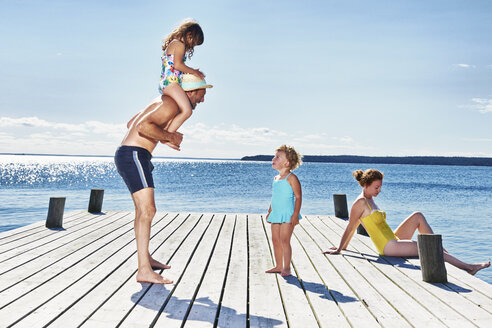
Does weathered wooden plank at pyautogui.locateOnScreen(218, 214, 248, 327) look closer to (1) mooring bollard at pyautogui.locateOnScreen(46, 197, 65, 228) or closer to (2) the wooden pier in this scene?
(2) the wooden pier

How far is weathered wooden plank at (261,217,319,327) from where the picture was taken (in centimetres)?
299

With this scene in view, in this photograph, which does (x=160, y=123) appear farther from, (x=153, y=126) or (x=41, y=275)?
(x=41, y=275)

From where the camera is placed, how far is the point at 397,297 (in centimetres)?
360

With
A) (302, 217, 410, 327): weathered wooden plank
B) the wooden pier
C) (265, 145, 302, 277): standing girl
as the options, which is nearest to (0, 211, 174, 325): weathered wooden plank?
the wooden pier

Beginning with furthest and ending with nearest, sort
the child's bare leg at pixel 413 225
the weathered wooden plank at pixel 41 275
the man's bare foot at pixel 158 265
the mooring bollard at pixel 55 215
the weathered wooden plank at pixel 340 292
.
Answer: the mooring bollard at pixel 55 215, the child's bare leg at pixel 413 225, the man's bare foot at pixel 158 265, the weathered wooden plank at pixel 41 275, the weathered wooden plank at pixel 340 292

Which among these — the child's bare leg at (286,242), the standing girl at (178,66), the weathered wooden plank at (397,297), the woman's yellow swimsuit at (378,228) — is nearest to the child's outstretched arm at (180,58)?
the standing girl at (178,66)

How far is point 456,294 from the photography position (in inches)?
147

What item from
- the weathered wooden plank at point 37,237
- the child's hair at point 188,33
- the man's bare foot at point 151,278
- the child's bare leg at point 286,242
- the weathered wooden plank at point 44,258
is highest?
the child's hair at point 188,33

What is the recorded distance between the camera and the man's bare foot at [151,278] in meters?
3.85

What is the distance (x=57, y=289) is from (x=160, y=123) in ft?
5.52

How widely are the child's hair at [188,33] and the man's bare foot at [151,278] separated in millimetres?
2046

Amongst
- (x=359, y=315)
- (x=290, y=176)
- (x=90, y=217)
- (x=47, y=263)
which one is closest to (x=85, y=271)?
(x=47, y=263)

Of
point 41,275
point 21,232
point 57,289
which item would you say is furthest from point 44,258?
point 21,232

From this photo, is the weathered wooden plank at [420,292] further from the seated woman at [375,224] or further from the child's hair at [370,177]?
the child's hair at [370,177]
